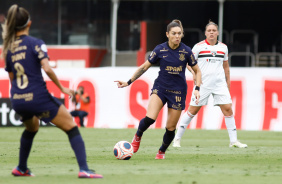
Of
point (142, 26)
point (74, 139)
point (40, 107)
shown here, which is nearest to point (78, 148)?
point (74, 139)

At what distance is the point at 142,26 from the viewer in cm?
3077

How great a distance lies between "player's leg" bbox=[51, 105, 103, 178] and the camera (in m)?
8.42

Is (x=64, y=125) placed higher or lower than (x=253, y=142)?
higher

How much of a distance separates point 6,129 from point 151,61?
29.4 ft

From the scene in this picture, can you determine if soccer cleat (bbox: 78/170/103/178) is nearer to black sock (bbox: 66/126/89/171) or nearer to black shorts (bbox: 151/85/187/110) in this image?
black sock (bbox: 66/126/89/171)

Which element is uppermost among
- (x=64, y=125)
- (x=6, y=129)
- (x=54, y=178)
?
(x=64, y=125)

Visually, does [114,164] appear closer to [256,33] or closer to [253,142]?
[253,142]

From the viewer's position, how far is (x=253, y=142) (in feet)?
49.6

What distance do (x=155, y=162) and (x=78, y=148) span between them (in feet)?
7.65

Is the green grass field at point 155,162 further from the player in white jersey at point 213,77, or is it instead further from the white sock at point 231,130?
the player in white jersey at point 213,77

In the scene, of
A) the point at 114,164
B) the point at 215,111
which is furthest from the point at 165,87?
the point at 215,111

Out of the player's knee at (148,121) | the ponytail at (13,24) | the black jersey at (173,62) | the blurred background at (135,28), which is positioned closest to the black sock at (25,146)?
the ponytail at (13,24)

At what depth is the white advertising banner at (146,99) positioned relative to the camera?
19.3 metres

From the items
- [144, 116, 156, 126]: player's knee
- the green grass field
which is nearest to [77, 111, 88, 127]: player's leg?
the green grass field
